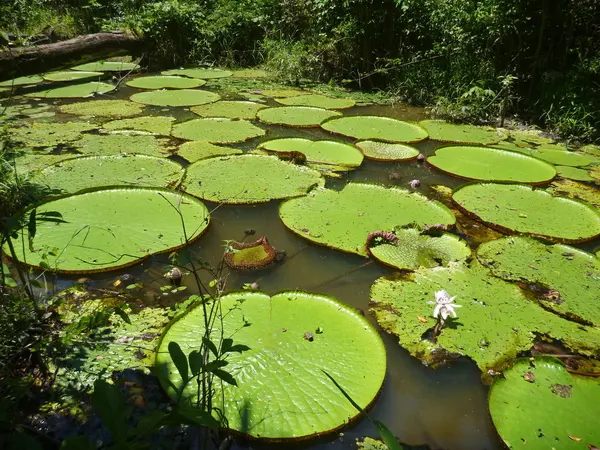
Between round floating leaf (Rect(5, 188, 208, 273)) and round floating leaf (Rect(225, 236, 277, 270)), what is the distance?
250 millimetres

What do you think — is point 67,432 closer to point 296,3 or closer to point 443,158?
point 443,158

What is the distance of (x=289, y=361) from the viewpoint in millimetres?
1630

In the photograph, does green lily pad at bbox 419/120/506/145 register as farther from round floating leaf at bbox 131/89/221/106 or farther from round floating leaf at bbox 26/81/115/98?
round floating leaf at bbox 26/81/115/98

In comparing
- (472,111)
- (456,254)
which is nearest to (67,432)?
(456,254)

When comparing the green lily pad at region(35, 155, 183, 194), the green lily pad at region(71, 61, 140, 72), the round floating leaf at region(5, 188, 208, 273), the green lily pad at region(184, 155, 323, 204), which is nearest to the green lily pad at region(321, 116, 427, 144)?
the green lily pad at region(184, 155, 323, 204)

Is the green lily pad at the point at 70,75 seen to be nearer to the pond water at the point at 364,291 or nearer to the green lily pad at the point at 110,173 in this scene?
the green lily pad at the point at 110,173

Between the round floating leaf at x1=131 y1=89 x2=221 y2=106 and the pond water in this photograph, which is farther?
the round floating leaf at x1=131 y1=89 x2=221 y2=106

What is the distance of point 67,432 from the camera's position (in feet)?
4.50

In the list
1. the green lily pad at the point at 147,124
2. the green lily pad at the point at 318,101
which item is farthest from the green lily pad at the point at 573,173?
the green lily pad at the point at 147,124

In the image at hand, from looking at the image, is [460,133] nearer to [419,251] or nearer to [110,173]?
[419,251]

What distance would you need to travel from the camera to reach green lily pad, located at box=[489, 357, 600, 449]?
1433mm

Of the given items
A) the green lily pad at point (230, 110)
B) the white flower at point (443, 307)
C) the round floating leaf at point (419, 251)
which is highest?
the green lily pad at point (230, 110)

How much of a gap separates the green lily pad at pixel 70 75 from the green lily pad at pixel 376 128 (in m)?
4.36

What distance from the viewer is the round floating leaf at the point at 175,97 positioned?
532cm
